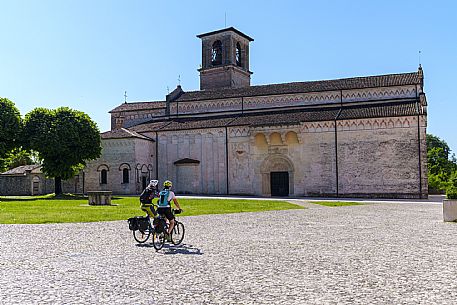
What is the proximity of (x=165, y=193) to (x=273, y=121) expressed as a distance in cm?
3363

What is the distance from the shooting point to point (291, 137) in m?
44.8

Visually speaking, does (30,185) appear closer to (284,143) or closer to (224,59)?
(224,59)

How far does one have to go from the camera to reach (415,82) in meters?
44.8

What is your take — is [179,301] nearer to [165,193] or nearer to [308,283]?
[308,283]

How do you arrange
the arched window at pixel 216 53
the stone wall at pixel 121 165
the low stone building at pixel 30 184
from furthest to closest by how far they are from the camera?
the arched window at pixel 216 53, the low stone building at pixel 30 184, the stone wall at pixel 121 165

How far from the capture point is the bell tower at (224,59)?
2267 inches

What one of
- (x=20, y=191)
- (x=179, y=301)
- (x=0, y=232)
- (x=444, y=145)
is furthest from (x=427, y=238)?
(x=444, y=145)

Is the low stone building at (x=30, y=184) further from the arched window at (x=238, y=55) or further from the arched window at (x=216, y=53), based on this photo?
the arched window at (x=238, y=55)

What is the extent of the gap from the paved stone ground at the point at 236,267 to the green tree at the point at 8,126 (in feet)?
88.9

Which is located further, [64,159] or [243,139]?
[243,139]

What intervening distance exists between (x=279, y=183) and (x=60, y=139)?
1958 centimetres

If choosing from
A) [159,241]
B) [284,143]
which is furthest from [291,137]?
[159,241]

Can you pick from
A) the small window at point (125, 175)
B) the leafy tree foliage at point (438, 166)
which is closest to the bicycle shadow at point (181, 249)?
the leafy tree foliage at point (438, 166)

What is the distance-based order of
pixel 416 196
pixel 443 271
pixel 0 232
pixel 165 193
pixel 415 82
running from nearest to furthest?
pixel 443 271, pixel 165 193, pixel 0 232, pixel 416 196, pixel 415 82
